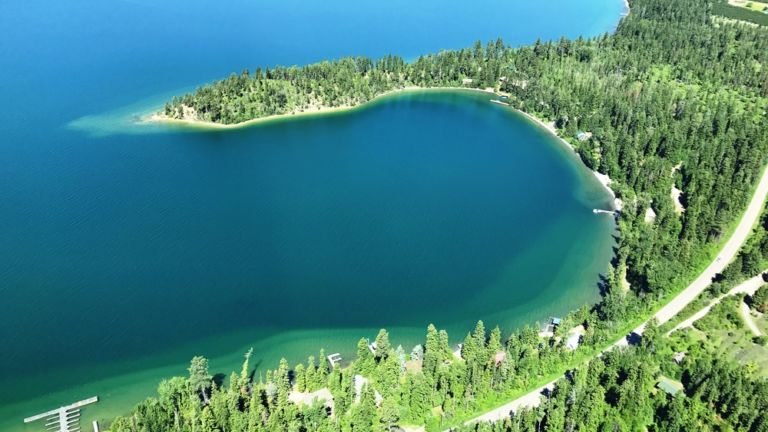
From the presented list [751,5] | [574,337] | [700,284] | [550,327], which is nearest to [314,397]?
[550,327]

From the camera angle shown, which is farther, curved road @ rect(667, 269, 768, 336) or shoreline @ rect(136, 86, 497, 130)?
shoreline @ rect(136, 86, 497, 130)

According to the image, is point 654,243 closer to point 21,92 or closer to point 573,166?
point 573,166

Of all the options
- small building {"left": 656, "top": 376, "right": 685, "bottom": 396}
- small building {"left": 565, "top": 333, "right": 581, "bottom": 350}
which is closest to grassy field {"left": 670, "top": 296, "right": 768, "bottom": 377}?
small building {"left": 656, "top": 376, "right": 685, "bottom": 396}

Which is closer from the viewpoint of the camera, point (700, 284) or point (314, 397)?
point (314, 397)

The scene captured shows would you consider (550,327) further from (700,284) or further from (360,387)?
(360,387)

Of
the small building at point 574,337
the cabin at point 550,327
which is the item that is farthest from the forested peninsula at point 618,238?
the cabin at point 550,327

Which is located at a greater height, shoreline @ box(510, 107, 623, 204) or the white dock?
shoreline @ box(510, 107, 623, 204)

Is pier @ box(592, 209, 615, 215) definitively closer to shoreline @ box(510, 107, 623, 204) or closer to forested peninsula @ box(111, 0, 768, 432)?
shoreline @ box(510, 107, 623, 204)
